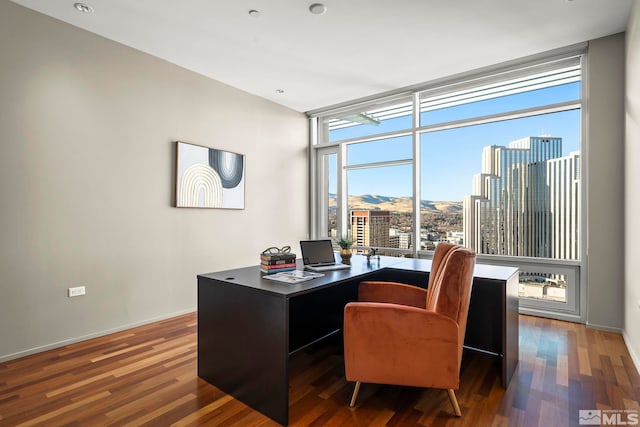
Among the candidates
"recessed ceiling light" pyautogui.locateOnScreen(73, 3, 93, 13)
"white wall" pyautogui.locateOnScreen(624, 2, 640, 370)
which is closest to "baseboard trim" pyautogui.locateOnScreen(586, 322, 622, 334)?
"white wall" pyautogui.locateOnScreen(624, 2, 640, 370)

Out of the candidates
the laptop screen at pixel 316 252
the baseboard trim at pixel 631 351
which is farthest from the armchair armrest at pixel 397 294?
the baseboard trim at pixel 631 351

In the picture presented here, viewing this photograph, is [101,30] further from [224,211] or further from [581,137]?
[581,137]

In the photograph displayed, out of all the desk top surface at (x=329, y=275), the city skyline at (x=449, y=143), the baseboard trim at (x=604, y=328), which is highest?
the city skyline at (x=449, y=143)

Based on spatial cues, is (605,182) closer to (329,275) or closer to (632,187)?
(632,187)

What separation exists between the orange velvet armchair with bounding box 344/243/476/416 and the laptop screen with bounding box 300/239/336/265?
774 millimetres

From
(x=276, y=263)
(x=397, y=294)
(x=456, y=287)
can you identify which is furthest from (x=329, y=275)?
(x=456, y=287)

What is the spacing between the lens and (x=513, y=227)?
13.5 ft

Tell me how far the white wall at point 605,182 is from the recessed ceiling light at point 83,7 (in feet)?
15.8

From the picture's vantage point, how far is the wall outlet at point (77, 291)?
10.1 ft

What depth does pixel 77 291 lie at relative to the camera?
3104mm

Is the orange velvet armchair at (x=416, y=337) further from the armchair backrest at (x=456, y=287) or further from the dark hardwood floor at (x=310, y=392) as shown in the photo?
the dark hardwood floor at (x=310, y=392)

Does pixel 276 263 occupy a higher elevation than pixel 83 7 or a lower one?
lower

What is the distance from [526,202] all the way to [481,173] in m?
0.63

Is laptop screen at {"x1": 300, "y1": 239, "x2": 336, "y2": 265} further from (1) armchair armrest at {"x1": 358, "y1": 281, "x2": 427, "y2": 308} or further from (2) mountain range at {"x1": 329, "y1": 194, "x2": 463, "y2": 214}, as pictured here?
(2) mountain range at {"x1": 329, "y1": 194, "x2": 463, "y2": 214}
